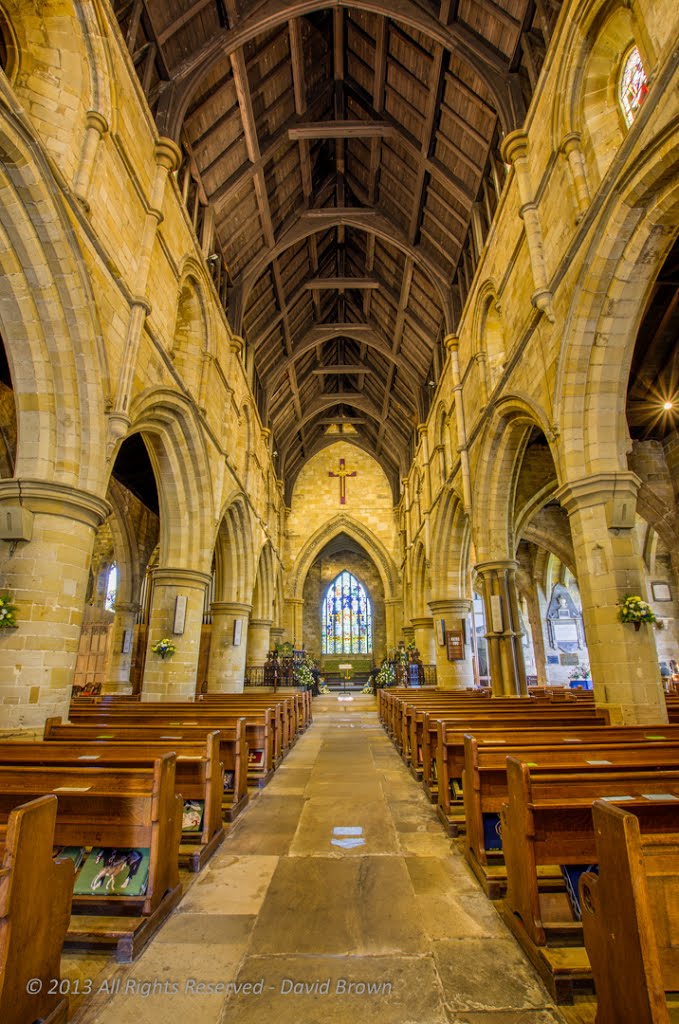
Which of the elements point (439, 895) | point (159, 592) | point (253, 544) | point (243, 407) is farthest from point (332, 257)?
point (439, 895)

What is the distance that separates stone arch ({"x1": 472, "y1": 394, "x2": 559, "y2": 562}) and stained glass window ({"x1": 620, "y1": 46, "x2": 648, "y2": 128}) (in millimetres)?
4635

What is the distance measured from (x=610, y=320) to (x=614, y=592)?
10.8ft

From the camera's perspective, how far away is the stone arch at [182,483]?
32.1 ft

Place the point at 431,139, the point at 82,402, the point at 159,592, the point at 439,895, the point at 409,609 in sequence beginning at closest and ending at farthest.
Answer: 1. the point at 439,895
2. the point at 82,402
3. the point at 159,592
4. the point at 431,139
5. the point at 409,609

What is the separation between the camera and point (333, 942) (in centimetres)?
248

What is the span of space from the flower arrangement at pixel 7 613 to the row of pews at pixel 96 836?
112 centimetres

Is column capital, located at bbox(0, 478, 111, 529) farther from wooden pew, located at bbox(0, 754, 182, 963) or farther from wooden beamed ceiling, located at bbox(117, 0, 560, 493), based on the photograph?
wooden beamed ceiling, located at bbox(117, 0, 560, 493)

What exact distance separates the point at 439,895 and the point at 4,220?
23.7 feet

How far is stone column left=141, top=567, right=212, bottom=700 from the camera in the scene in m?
9.31

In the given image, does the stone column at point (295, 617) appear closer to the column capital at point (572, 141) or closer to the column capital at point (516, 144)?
the column capital at point (516, 144)

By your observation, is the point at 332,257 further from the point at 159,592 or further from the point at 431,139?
the point at 159,592

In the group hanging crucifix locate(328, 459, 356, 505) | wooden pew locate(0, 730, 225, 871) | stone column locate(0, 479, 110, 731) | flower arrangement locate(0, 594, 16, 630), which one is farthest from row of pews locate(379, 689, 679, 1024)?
hanging crucifix locate(328, 459, 356, 505)

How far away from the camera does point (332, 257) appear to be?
57.7 feet

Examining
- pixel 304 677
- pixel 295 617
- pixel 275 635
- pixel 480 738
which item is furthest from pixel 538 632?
pixel 480 738
